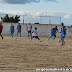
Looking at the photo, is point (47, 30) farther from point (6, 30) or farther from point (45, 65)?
point (45, 65)

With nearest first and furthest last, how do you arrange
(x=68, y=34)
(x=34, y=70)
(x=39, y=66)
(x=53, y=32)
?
(x=34, y=70), (x=39, y=66), (x=53, y=32), (x=68, y=34)

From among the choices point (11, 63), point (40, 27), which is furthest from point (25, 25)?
point (11, 63)

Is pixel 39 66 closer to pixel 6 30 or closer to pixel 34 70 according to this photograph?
pixel 34 70

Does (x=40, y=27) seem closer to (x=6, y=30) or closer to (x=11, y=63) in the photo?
(x=6, y=30)

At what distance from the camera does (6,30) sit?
37312 millimetres

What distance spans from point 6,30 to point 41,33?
5.38m

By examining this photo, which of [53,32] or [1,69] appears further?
[53,32]

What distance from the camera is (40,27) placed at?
37.0 m

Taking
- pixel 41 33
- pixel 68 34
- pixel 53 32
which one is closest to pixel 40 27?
pixel 41 33

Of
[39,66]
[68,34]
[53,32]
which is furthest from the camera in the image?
[68,34]

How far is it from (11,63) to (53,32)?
15.2 m

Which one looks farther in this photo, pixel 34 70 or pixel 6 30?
pixel 6 30

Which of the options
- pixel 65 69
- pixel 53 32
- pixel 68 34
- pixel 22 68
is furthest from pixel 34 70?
pixel 68 34

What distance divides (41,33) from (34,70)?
1116 inches
